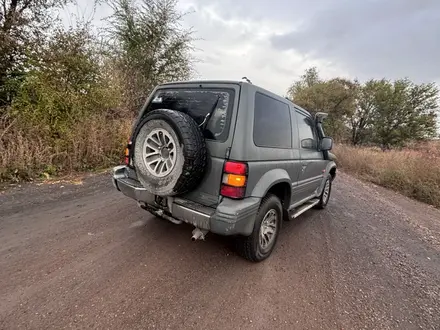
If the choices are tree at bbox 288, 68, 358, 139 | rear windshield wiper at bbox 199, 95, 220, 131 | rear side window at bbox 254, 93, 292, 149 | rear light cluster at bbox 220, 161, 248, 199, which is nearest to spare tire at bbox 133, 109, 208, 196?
rear windshield wiper at bbox 199, 95, 220, 131

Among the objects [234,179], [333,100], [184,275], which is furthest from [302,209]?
[333,100]

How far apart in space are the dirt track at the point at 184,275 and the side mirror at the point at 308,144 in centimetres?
128

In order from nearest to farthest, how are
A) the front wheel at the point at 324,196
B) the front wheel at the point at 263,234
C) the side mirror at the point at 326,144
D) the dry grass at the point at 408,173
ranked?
the front wheel at the point at 263,234 → the side mirror at the point at 326,144 → the front wheel at the point at 324,196 → the dry grass at the point at 408,173

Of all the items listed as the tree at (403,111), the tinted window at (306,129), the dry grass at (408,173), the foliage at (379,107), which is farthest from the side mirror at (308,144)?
the tree at (403,111)

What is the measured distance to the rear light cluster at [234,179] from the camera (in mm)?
2104

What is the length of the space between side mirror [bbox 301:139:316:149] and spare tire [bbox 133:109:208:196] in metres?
1.73

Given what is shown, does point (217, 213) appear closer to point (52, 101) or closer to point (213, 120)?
point (213, 120)

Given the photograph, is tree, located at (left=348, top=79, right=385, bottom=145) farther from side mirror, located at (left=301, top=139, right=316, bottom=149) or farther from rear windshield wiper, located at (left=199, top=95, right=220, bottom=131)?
rear windshield wiper, located at (left=199, top=95, right=220, bottom=131)

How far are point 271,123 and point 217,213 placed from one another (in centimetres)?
119

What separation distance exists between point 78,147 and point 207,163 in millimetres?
4575

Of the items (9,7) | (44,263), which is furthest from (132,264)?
(9,7)

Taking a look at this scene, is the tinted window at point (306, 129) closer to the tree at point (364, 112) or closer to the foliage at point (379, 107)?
the foliage at point (379, 107)

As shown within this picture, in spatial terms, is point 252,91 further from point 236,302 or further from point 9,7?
point 9,7

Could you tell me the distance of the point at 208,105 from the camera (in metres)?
2.36
